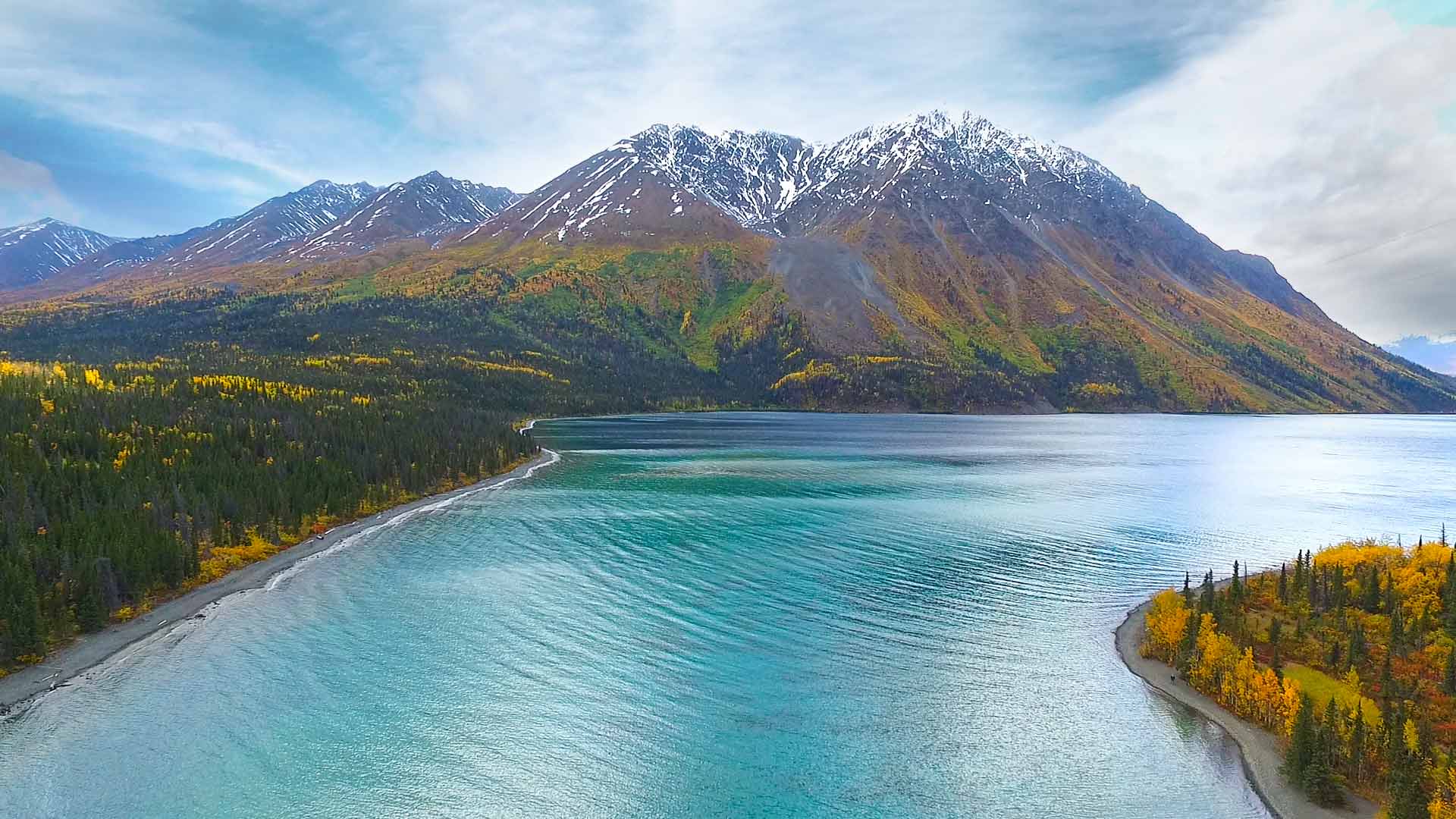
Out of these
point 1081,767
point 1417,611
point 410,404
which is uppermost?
point 410,404

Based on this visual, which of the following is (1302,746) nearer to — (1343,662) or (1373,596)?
(1343,662)

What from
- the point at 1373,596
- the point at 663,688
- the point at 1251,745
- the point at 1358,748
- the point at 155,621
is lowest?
the point at 1251,745

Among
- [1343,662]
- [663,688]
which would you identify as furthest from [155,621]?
[1343,662]

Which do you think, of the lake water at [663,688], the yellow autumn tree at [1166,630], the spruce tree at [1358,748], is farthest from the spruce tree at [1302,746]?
the yellow autumn tree at [1166,630]

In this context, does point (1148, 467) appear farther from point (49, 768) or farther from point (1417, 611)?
point (49, 768)

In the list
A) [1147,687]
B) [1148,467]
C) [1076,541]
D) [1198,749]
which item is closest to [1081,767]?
[1198,749]
